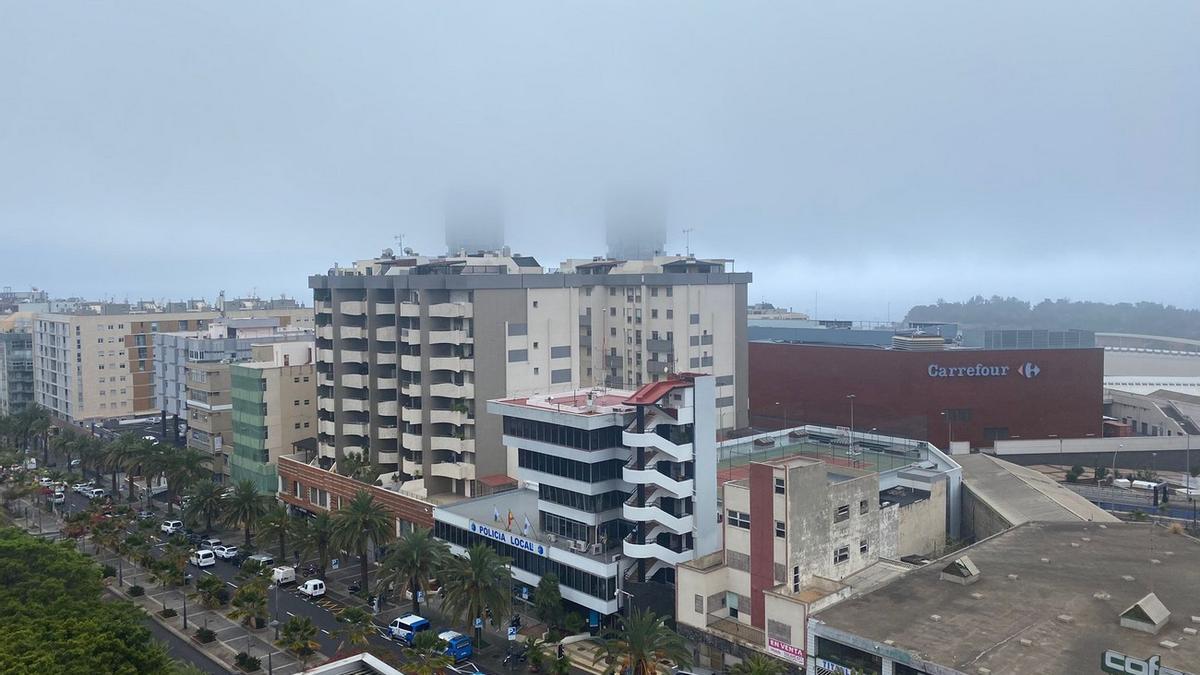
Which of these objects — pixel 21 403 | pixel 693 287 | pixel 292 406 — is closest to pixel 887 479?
pixel 693 287

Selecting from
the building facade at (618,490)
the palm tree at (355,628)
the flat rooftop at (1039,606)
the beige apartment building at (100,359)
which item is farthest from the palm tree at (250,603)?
the beige apartment building at (100,359)

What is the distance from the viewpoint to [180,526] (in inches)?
2958

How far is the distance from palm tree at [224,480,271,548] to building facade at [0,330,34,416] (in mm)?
98000

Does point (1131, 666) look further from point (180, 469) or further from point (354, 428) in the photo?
point (180, 469)

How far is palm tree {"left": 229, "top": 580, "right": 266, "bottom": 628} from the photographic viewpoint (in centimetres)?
5034

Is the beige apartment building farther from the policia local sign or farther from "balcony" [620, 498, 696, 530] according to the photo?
the policia local sign

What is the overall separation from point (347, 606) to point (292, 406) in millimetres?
33399

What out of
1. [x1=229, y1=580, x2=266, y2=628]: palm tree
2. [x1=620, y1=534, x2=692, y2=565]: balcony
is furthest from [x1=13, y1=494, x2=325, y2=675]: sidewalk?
[x1=620, y1=534, x2=692, y2=565]: balcony

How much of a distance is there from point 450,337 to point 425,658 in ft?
109

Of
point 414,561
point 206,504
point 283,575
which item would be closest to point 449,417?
point 283,575

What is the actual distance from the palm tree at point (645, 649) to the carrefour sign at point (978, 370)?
195 feet

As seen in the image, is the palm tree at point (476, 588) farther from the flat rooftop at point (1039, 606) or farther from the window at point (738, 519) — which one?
the flat rooftop at point (1039, 606)

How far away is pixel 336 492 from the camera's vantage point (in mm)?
71375

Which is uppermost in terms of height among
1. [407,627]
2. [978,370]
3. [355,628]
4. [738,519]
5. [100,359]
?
[978,370]
